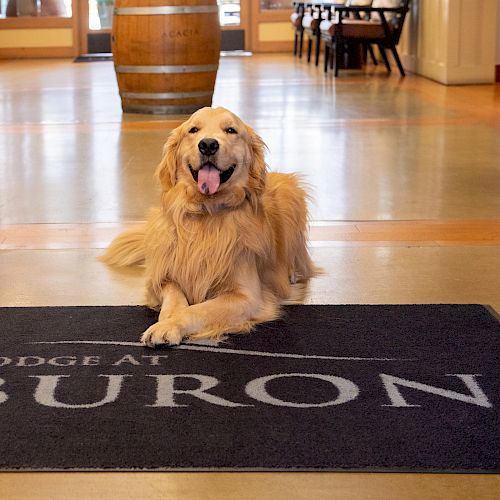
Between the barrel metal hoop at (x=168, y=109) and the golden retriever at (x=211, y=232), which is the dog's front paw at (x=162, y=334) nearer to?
the golden retriever at (x=211, y=232)

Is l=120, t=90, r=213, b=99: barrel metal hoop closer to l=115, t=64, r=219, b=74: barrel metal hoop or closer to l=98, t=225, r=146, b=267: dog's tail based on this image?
l=115, t=64, r=219, b=74: barrel metal hoop

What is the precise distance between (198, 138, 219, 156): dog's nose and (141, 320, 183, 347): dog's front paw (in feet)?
1.75

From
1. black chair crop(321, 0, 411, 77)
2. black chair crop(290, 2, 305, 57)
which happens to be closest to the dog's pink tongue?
black chair crop(321, 0, 411, 77)

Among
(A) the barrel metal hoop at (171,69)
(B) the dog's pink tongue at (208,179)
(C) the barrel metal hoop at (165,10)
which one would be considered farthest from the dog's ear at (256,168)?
(A) the barrel metal hoop at (171,69)

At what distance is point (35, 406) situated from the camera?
2266mm

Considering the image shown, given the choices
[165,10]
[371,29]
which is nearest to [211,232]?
[165,10]

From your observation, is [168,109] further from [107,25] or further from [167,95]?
[107,25]

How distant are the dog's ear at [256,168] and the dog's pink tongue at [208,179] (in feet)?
0.49

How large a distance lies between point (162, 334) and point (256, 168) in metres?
0.65

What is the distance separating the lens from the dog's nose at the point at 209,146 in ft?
9.39

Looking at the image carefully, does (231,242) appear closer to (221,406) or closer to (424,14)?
(221,406)

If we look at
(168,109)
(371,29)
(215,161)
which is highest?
(371,29)

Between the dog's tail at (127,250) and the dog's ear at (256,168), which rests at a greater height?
the dog's ear at (256,168)

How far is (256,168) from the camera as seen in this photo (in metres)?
3.03
